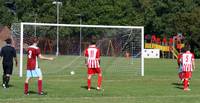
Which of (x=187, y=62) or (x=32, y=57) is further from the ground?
(x=32, y=57)

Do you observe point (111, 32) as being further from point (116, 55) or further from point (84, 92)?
point (84, 92)

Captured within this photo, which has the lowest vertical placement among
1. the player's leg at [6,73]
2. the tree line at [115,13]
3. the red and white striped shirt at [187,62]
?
the player's leg at [6,73]

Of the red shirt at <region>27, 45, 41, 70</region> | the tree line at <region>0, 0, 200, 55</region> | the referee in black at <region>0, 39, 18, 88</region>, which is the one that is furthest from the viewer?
the tree line at <region>0, 0, 200, 55</region>

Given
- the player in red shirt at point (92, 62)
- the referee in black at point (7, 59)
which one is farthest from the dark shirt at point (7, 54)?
the player in red shirt at point (92, 62)

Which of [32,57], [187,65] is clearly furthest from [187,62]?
[32,57]

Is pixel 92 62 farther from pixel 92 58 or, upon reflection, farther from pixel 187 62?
pixel 187 62

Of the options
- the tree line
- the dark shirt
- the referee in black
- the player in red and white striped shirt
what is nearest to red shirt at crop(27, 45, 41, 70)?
the referee in black

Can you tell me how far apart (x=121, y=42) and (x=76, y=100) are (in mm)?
18007

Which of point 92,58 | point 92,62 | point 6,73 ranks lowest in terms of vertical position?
point 6,73

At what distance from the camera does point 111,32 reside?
119ft

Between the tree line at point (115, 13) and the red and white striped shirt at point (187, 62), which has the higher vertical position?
the tree line at point (115, 13)

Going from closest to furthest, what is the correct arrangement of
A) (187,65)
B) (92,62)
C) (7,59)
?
(92,62)
(7,59)
(187,65)

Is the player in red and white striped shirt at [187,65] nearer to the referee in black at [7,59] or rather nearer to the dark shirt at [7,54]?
the referee in black at [7,59]

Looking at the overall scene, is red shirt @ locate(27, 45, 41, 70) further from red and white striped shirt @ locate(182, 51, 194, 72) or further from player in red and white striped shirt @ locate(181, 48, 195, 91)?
red and white striped shirt @ locate(182, 51, 194, 72)
